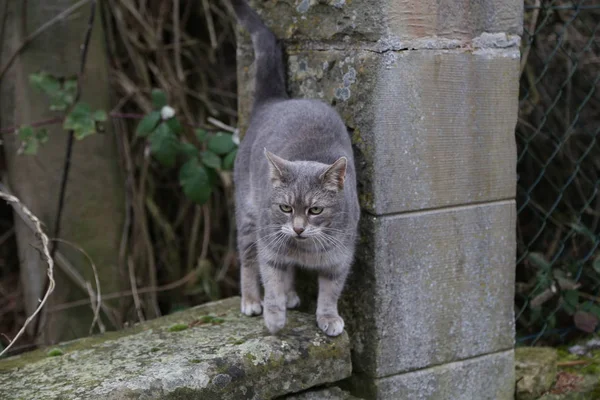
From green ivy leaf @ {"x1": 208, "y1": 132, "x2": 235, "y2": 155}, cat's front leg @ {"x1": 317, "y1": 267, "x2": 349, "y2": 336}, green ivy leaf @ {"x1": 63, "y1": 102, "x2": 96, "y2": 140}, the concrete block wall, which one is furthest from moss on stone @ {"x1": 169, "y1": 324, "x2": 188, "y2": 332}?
green ivy leaf @ {"x1": 63, "y1": 102, "x2": 96, "y2": 140}

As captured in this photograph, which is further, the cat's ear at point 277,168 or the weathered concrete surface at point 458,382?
the weathered concrete surface at point 458,382

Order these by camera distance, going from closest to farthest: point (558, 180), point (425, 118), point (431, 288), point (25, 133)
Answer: point (425, 118)
point (431, 288)
point (25, 133)
point (558, 180)

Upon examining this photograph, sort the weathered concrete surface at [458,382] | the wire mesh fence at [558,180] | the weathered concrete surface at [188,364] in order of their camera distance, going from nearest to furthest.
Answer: the weathered concrete surface at [188,364], the weathered concrete surface at [458,382], the wire mesh fence at [558,180]

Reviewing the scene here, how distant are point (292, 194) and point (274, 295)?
35 cm

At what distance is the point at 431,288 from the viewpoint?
2412mm

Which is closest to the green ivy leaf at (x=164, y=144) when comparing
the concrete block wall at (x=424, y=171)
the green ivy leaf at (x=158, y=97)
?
the green ivy leaf at (x=158, y=97)

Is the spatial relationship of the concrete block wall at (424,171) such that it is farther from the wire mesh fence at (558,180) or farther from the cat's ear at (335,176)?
the wire mesh fence at (558,180)

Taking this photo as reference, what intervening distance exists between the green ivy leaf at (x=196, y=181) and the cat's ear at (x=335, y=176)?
1.07 metres

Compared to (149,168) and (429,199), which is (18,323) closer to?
(149,168)

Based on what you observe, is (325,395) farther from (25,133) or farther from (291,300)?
(25,133)

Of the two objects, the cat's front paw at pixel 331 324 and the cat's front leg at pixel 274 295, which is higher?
the cat's front leg at pixel 274 295

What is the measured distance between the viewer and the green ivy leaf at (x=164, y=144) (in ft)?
10.5

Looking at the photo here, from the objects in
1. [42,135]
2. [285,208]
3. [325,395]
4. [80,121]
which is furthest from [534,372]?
[42,135]

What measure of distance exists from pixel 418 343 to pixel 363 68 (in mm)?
965
